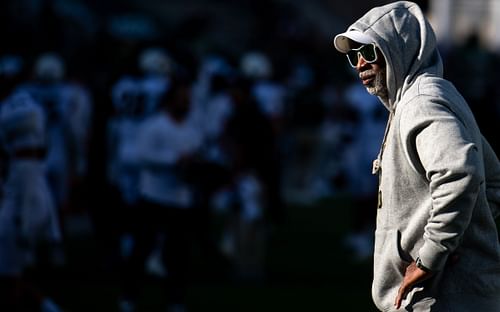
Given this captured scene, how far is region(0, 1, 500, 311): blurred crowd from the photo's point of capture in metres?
10.4

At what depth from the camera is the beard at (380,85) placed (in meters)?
5.47

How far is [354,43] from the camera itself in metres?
5.56

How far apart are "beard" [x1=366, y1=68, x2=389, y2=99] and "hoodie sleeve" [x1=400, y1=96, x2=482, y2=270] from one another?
0.35m

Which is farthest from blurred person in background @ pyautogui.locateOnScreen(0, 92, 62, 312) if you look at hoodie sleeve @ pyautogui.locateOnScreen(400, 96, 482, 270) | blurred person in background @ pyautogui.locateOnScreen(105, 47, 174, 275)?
hoodie sleeve @ pyautogui.locateOnScreen(400, 96, 482, 270)

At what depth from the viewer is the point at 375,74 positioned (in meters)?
5.47

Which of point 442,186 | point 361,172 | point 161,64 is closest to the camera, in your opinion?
point 442,186

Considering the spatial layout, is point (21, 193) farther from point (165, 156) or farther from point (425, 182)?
point (425, 182)

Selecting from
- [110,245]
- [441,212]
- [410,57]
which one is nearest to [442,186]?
[441,212]

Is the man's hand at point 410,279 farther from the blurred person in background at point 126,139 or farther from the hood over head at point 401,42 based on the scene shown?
the blurred person in background at point 126,139

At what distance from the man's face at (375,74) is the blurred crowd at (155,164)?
5.18 metres

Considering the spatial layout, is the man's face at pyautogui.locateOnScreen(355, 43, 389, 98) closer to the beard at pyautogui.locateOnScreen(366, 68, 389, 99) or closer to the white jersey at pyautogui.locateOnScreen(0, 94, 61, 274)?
the beard at pyautogui.locateOnScreen(366, 68, 389, 99)

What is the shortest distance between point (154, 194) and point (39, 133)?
5.21 ft

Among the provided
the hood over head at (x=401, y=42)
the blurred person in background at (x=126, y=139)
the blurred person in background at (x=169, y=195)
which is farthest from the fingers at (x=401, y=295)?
the blurred person in background at (x=126, y=139)

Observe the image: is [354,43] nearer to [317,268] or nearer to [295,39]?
[317,268]
